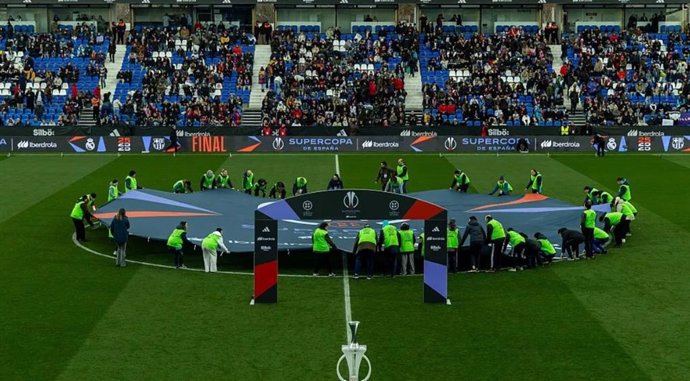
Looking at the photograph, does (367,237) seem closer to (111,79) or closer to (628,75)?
(111,79)

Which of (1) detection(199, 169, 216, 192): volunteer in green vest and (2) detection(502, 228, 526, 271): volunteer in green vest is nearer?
(2) detection(502, 228, 526, 271): volunteer in green vest

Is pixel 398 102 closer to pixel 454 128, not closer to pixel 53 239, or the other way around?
pixel 454 128

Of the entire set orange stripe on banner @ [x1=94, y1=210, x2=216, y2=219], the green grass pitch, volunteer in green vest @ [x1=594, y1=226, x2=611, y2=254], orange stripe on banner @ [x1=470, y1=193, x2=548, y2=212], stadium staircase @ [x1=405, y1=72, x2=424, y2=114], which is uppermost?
stadium staircase @ [x1=405, y1=72, x2=424, y2=114]

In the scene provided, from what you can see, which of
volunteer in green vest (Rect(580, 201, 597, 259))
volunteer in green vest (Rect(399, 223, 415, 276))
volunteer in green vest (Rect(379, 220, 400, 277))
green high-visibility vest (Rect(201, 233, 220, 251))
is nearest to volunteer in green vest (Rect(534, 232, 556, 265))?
volunteer in green vest (Rect(580, 201, 597, 259))

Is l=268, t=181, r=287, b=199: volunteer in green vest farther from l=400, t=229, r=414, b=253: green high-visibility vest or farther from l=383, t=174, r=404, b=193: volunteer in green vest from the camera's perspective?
l=400, t=229, r=414, b=253: green high-visibility vest

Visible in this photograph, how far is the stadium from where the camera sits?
18922 mm

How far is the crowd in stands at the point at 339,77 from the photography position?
6172 cm

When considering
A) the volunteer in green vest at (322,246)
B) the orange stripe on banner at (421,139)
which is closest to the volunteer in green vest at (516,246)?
the volunteer in green vest at (322,246)

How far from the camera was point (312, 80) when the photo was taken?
219 ft

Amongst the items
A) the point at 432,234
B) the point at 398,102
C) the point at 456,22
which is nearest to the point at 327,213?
the point at 432,234

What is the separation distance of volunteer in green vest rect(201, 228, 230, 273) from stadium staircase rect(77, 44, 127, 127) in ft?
130

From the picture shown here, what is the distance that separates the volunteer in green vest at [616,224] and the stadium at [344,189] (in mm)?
78

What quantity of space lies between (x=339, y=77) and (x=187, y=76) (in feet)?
34.6

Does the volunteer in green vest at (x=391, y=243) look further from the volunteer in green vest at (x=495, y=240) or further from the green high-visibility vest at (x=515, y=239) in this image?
the green high-visibility vest at (x=515, y=239)
